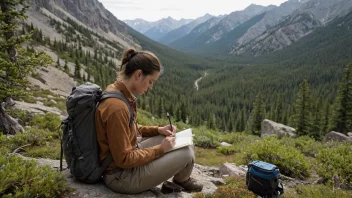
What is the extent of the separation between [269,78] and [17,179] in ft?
639

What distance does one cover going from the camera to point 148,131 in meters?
5.11

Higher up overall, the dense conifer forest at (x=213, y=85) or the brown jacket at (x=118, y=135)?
the brown jacket at (x=118, y=135)

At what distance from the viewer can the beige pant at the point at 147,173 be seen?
4004mm

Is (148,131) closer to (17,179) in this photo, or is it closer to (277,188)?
(17,179)

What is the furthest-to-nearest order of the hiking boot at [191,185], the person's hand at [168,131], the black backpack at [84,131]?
the hiking boot at [191,185], the person's hand at [168,131], the black backpack at [84,131]

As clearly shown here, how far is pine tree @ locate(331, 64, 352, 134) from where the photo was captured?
36.6 metres

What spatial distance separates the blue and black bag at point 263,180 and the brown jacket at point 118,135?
2.37m

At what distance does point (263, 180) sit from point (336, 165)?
12.3ft

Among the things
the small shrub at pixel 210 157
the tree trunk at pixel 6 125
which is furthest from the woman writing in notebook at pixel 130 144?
the tree trunk at pixel 6 125

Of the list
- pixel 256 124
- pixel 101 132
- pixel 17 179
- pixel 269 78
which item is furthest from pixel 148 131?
pixel 269 78

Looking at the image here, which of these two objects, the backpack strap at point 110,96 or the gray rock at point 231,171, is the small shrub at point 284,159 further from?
the backpack strap at point 110,96

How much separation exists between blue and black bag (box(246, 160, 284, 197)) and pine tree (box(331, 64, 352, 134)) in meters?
38.7

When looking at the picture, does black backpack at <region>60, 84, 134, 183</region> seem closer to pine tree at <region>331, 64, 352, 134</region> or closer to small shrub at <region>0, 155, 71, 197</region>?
small shrub at <region>0, 155, 71, 197</region>

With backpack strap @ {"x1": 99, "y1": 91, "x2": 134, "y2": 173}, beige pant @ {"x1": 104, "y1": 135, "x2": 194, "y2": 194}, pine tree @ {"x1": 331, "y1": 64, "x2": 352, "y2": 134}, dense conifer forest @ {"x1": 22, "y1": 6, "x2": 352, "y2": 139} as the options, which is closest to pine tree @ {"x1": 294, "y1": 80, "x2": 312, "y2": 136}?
pine tree @ {"x1": 331, "y1": 64, "x2": 352, "y2": 134}
